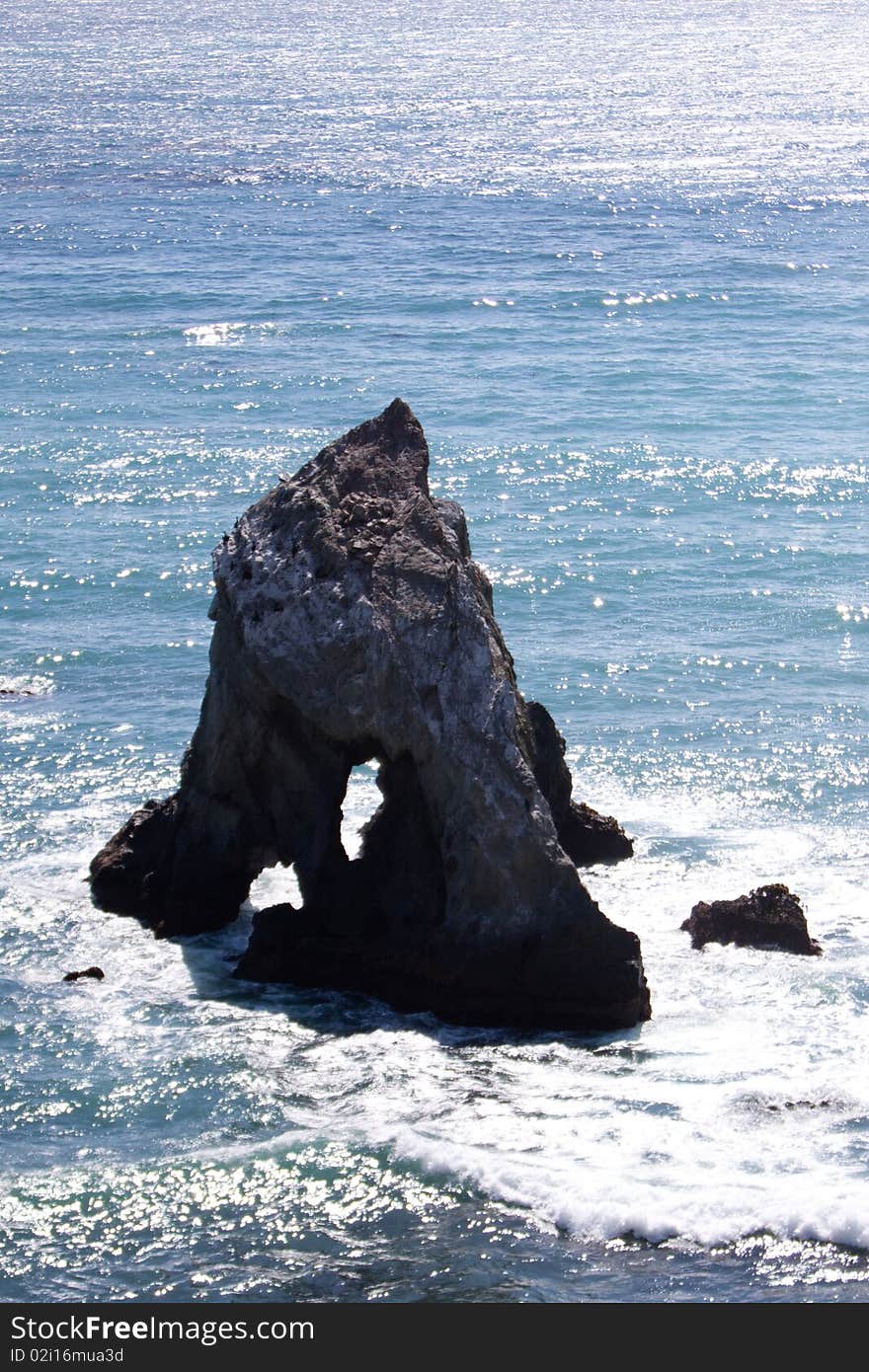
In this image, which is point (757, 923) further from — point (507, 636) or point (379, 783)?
point (507, 636)

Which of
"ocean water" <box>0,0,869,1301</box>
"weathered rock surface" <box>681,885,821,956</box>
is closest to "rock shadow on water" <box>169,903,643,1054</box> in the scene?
Answer: "ocean water" <box>0,0,869,1301</box>

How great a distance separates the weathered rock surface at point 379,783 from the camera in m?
25.2

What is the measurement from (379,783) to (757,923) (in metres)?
5.91

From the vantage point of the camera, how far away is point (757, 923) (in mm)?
27328

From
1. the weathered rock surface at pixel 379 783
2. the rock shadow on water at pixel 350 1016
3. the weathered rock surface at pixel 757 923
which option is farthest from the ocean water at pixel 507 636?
the weathered rock surface at pixel 379 783

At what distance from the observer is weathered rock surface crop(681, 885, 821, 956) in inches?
1070

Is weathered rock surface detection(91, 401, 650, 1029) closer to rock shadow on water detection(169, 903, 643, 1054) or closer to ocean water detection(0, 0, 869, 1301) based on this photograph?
rock shadow on water detection(169, 903, 643, 1054)

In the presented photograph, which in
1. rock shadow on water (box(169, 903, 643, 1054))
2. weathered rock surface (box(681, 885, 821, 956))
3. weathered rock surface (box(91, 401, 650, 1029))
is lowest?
rock shadow on water (box(169, 903, 643, 1054))

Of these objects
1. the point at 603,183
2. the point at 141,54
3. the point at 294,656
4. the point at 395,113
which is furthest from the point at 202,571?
the point at 141,54

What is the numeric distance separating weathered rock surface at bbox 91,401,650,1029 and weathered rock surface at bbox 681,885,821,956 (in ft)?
9.03

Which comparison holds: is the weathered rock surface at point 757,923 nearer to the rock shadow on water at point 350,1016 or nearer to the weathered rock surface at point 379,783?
the weathered rock surface at point 379,783

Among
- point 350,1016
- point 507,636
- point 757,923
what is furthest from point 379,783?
point 507,636

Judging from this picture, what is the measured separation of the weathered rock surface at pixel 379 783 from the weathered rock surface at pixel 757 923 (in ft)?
9.03
